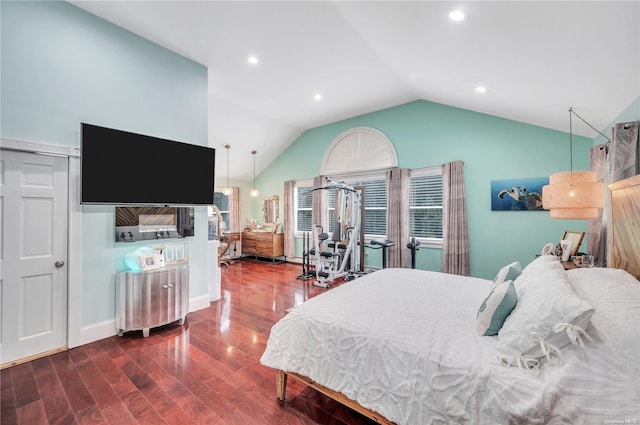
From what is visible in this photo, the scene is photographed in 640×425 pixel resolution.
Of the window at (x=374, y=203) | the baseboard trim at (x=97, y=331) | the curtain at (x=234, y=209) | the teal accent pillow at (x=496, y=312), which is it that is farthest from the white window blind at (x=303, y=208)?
the teal accent pillow at (x=496, y=312)

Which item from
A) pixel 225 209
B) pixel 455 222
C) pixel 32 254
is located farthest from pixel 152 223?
pixel 455 222

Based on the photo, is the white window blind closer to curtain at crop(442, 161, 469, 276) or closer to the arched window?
the arched window

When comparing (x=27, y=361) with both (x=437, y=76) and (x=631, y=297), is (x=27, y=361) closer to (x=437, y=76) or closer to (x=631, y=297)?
(x=631, y=297)

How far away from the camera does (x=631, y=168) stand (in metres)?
2.16

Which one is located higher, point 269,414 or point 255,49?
point 255,49

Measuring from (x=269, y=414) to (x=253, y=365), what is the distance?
2.15 feet

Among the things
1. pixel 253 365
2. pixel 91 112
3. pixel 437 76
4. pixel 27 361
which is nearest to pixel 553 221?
pixel 437 76

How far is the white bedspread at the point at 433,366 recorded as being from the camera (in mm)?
1011

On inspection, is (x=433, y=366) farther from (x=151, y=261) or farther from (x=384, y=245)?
(x=384, y=245)

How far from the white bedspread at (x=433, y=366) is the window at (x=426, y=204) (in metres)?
3.01

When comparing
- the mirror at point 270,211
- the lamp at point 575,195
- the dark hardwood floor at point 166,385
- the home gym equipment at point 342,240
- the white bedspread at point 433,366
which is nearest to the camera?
the white bedspread at point 433,366

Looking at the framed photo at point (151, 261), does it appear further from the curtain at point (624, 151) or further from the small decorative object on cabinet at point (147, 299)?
the curtain at point (624, 151)

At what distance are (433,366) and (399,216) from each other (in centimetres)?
417

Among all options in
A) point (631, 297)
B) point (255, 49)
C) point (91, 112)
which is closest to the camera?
point (631, 297)
